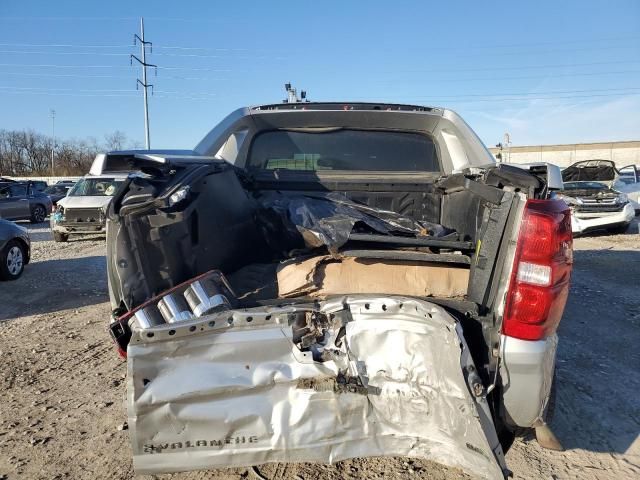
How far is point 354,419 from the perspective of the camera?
2.02 m

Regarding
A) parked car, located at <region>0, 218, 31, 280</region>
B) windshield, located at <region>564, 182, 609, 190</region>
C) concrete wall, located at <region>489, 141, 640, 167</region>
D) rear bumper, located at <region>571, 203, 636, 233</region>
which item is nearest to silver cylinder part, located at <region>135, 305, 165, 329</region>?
parked car, located at <region>0, 218, 31, 280</region>

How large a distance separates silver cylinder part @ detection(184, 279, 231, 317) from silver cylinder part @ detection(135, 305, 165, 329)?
0.16 meters

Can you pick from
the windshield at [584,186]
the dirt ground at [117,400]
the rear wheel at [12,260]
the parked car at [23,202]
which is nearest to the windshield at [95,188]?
the rear wheel at [12,260]

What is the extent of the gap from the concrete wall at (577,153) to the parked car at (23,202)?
113ft

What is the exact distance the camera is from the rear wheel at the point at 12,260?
25.2ft

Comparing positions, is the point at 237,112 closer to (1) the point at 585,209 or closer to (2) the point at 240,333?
(2) the point at 240,333

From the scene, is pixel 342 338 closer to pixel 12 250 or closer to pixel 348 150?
pixel 348 150

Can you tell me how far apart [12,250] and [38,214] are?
13.5 meters

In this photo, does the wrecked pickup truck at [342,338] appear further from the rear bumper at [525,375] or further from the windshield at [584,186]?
the windshield at [584,186]

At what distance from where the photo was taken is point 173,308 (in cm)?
225

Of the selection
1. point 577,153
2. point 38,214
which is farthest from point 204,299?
point 577,153

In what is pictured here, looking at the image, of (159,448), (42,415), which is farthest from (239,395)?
(42,415)

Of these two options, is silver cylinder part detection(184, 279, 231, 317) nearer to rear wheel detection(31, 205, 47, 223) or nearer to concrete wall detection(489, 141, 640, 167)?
rear wheel detection(31, 205, 47, 223)

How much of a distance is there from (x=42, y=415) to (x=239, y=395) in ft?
7.23
